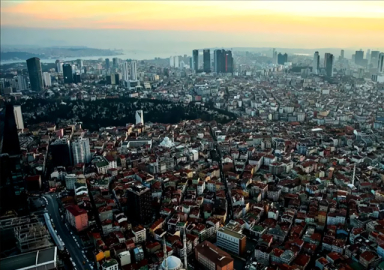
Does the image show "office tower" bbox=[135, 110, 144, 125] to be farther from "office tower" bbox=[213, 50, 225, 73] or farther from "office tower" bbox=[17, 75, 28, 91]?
"office tower" bbox=[213, 50, 225, 73]

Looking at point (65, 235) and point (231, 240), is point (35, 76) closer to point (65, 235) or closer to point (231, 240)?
point (65, 235)

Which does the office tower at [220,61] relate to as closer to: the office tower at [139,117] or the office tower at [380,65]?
the office tower at [380,65]

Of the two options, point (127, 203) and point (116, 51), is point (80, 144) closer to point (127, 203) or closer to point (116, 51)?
point (127, 203)

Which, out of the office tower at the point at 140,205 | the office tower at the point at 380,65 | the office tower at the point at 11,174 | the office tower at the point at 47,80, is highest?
the office tower at the point at 380,65

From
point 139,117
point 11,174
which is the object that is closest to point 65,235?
point 11,174

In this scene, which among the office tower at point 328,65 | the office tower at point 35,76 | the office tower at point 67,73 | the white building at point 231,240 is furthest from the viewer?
the office tower at point 328,65

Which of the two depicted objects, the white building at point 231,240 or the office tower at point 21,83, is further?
the office tower at point 21,83

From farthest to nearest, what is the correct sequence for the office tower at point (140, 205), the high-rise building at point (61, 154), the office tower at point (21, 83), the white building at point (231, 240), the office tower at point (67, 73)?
the office tower at point (67, 73) → the office tower at point (21, 83) → the high-rise building at point (61, 154) → the office tower at point (140, 205) → the white building at point (231, 240)

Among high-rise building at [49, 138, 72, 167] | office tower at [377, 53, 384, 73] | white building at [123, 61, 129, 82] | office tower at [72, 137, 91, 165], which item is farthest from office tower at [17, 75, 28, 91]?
office tower at [377, 53, 384, 73]

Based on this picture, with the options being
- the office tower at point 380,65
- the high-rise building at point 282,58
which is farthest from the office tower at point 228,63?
the office tower at point 380,65
